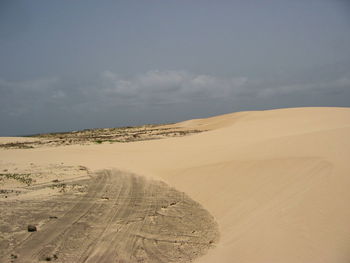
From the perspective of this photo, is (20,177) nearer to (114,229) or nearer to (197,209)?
(114,229)

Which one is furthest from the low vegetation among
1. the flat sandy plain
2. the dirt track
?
the dirt track

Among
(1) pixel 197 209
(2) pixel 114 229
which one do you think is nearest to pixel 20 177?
(2) pixel 114 229

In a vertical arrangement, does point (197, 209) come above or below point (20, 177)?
below

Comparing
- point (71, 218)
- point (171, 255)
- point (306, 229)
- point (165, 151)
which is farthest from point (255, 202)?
point (165, 151)

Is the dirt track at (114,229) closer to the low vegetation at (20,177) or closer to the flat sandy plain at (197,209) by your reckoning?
the flat sandy plain at (197,209)

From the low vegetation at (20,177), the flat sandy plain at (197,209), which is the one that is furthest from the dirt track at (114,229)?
the low vegetation at (20,177)

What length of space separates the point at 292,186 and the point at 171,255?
11.0 ft

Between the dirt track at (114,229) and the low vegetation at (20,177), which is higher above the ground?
the low vegetation at (20,177)

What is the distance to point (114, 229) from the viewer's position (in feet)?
16.7

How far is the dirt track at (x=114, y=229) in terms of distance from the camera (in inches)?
167

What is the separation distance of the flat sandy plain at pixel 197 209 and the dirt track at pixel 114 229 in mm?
18

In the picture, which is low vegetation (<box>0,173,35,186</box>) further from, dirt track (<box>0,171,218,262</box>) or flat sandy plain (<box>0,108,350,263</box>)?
dirt track (<box>0,171,218,262</box>)

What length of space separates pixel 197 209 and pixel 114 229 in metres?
1.95

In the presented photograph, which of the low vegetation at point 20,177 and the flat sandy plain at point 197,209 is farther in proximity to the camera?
the low vegetation at point 20,177
